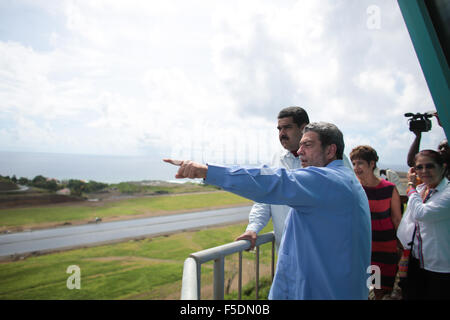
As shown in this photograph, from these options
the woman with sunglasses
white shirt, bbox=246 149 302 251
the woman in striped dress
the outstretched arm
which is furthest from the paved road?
the woman with sunglasses

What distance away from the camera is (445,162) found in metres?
2.09

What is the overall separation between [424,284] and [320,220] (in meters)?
1.70

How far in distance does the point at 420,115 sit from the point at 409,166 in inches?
21.4

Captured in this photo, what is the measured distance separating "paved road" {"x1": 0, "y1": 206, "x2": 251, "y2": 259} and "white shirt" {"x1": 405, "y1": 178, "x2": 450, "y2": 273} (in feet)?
72.2

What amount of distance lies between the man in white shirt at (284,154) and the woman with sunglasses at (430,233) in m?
1.00

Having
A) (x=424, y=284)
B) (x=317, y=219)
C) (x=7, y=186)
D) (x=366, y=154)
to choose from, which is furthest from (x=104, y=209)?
(x=317, y=219)

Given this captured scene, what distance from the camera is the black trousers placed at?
1.87 m

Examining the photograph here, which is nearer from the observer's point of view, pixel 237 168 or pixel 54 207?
pixel 237 168

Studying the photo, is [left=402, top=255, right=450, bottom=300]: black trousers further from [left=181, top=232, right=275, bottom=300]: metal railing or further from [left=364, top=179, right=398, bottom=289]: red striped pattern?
[left=181, top=232, right=275, bottom=300]: metal railing

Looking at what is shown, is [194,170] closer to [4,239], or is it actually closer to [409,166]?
[409,166]

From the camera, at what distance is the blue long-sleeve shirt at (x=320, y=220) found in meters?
0.98

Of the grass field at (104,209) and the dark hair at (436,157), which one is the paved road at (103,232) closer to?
the grass field at (104,209)
